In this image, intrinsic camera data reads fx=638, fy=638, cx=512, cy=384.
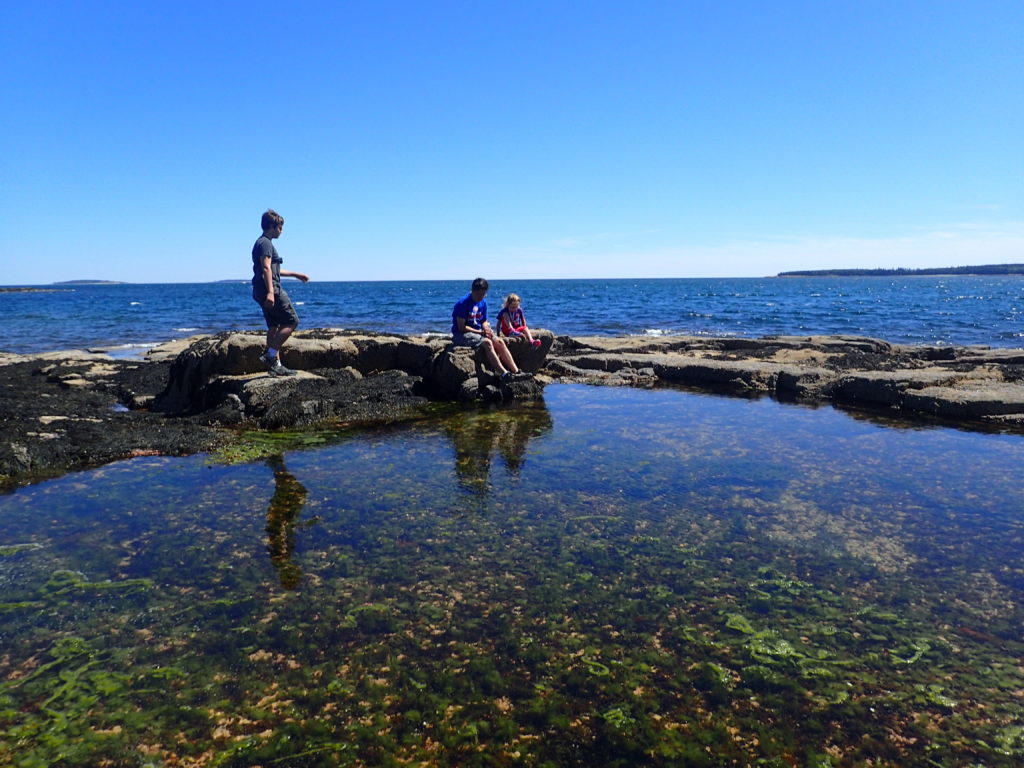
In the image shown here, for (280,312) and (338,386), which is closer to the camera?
(280,312)

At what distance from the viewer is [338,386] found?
995cm

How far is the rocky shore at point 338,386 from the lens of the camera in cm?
724

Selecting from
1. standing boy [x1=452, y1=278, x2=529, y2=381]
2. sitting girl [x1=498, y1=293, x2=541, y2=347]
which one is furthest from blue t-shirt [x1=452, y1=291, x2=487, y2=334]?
sitting girl [x1=498, y1=293, x2=541, y2=347]

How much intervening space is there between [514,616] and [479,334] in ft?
24.5

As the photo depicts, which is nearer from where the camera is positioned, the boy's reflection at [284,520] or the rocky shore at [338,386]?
the boy's reflection at [284,520]

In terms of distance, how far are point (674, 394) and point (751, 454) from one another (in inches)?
163

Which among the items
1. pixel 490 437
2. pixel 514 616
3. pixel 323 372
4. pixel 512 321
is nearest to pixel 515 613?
pixel 514 616

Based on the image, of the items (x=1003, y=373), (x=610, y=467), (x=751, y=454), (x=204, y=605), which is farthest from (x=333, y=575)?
(x=1003, y=373)

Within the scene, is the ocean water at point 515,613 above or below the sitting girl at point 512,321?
below

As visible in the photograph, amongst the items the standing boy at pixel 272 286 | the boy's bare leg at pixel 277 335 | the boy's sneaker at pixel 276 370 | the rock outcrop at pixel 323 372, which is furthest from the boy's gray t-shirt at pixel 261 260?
the rock outcrop at pixel 323 372

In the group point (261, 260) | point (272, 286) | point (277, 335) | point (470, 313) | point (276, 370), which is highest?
point (261, 260)

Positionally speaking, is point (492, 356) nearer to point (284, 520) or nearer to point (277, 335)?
point (277, 335)

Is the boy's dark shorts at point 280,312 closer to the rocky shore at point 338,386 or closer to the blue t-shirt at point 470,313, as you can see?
the rocky shore at point 338,386

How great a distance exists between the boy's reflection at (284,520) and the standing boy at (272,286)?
9.77 ft
